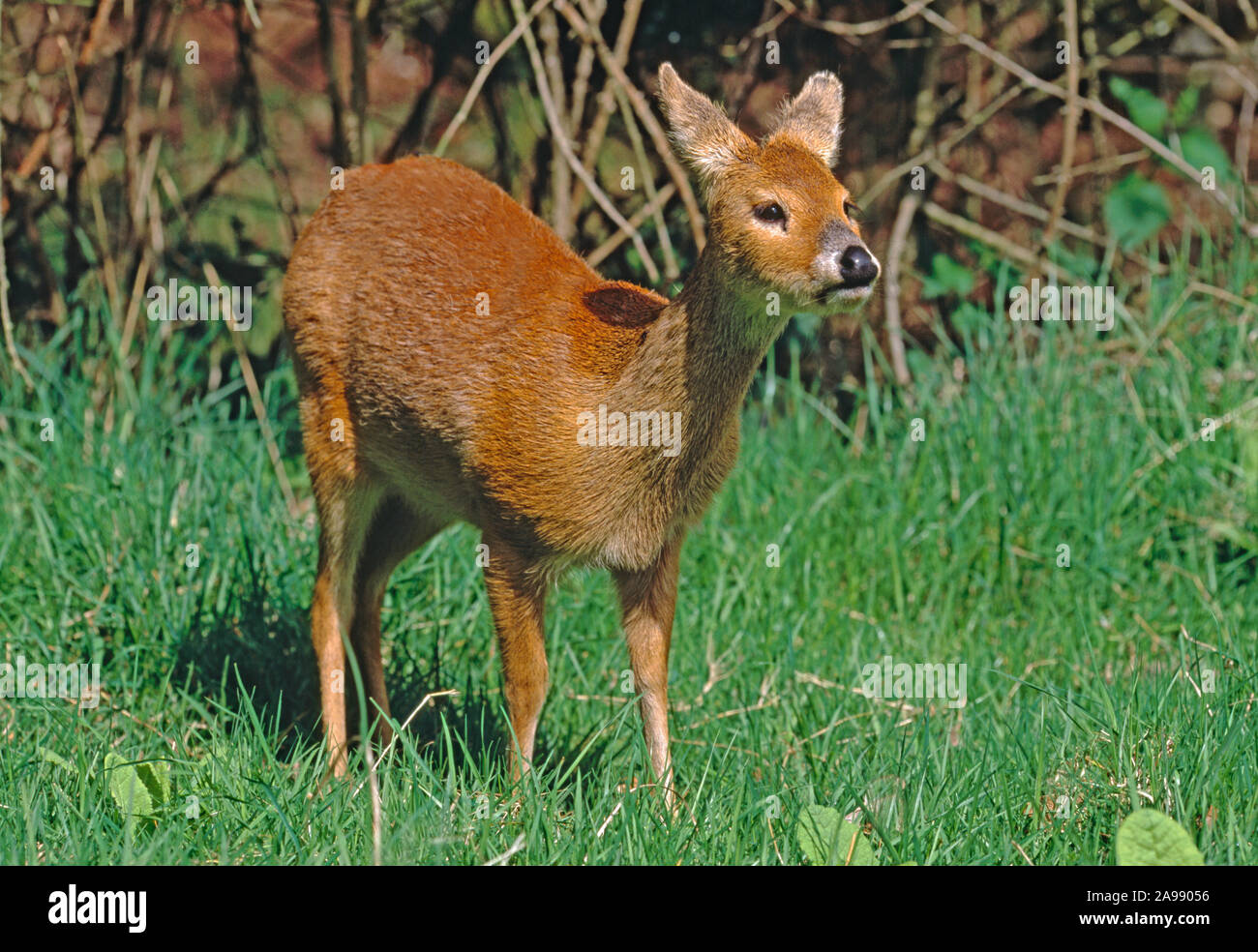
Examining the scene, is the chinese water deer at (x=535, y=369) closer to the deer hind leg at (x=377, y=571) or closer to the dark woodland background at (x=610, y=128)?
the deer hind leg at (x=377, y=571)

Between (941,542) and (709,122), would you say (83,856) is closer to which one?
(709,122)

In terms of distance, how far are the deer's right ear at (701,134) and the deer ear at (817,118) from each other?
8.6 inches

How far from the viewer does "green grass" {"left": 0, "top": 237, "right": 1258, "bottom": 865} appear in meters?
3.39

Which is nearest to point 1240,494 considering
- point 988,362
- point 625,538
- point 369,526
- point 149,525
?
point 988,362

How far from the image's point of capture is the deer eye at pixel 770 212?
11.4 feet

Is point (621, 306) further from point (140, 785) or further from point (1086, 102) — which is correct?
point (1086, 102)

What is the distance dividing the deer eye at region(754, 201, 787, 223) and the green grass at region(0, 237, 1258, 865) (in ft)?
4.36

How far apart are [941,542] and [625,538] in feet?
6.47

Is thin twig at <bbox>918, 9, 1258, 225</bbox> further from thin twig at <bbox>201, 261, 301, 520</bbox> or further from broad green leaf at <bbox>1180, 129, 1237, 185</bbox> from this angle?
thin twig at <bbox>201, 261, 301, 520</bbox>

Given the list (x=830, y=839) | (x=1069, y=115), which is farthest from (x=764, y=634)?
(x=1069, y=115)

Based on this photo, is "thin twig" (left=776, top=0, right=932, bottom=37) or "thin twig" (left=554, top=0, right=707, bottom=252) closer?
"thin twig" (left=554, top=0, right=707, bottom=252)

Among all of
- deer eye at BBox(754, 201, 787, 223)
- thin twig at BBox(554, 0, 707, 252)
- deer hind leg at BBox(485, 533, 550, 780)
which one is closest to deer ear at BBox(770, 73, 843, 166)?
deer eye at BBox(754, 201, 787, 223)

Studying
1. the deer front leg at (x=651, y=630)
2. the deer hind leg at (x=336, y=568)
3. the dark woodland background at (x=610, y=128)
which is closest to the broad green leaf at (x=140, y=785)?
the deer hind leg at (x=336, y=568)

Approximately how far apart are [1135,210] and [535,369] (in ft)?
13.6
